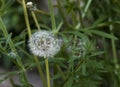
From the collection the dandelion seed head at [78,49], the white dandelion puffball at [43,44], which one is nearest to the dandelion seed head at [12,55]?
the white dandelion puffball at [43,44]

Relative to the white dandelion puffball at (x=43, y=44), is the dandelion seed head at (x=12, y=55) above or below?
below

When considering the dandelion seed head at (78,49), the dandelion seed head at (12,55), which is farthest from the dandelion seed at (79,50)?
the dandelion seed head at (12,55)

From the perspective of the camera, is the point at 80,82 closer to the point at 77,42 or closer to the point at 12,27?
the point at 77,42

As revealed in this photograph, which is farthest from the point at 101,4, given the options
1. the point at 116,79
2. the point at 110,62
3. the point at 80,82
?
the point at 80,82

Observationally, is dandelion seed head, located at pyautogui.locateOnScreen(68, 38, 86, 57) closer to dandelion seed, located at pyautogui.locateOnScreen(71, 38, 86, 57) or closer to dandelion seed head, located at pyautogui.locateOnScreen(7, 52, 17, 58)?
dandelion seed, located at pyautogui.locateOnScreen(71, 38, 86, 57)

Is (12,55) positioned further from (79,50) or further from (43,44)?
(79,50)

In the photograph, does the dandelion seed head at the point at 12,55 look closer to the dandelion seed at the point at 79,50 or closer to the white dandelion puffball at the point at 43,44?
the white dandelion puffball at the point at 43,44

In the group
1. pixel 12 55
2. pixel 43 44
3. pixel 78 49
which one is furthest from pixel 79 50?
pixel 12 55

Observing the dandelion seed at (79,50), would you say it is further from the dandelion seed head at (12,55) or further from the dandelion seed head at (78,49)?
the dandelion seed head at (12,55)

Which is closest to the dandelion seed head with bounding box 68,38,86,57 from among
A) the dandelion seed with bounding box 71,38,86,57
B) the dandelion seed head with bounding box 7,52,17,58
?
the dandelion seed with bounding box 71,38,86,57
